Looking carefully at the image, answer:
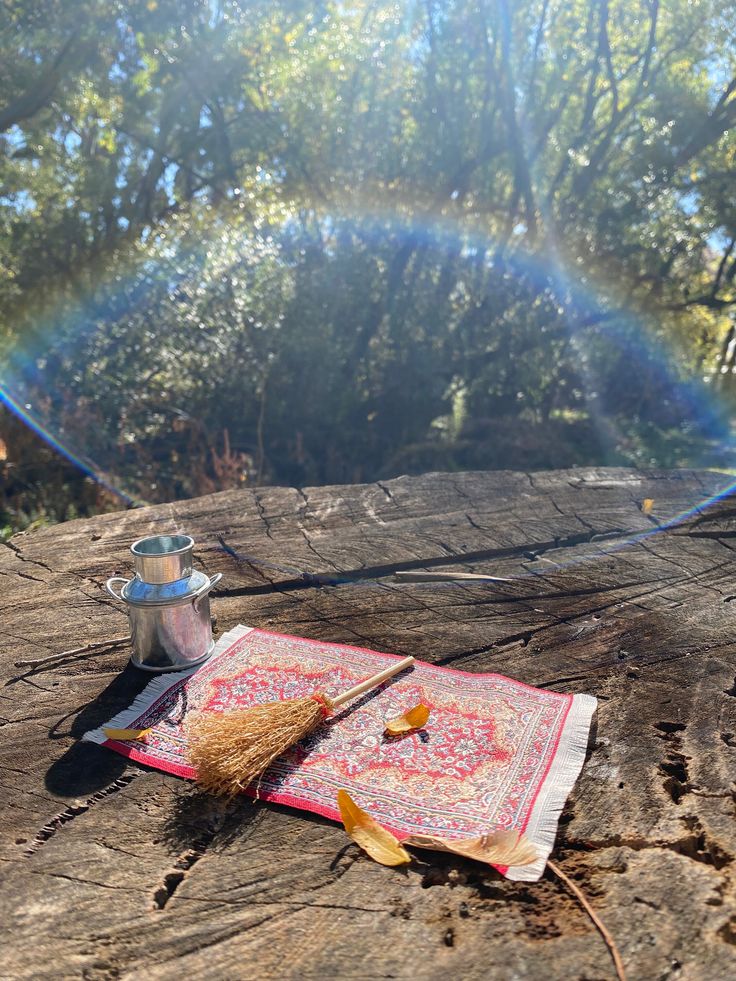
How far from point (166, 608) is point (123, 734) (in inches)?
17.2

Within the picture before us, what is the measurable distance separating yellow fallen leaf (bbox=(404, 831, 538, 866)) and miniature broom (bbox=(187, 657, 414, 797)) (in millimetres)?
450

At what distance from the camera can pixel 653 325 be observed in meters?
11.7

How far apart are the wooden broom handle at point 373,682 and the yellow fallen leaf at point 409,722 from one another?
0.14 meters

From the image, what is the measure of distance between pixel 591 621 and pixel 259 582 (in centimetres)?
135

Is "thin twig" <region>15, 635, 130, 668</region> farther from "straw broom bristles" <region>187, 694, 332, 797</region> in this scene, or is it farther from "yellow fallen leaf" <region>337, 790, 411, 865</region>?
"yellow fallen leaf" <region>337, 790, 411, 865</region>

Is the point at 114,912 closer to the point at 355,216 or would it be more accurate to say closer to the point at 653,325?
the point at 355,216

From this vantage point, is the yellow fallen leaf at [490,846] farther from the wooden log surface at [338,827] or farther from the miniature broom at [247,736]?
the miniature broom at [247,736]

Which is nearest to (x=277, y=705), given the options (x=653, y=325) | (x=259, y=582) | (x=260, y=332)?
(x=259, y=582)

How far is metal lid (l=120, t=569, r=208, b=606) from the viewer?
247 cm

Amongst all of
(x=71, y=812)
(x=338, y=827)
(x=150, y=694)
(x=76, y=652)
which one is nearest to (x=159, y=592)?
(x=150, y=694)

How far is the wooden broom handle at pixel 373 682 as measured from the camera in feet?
7.47

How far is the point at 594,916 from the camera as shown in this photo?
1.56 meters

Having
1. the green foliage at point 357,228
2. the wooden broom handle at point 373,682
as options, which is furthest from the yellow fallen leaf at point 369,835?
the green foliage at point 357,228

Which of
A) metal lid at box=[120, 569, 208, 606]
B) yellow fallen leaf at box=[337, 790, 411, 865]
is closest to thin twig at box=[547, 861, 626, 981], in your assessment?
yellow fallen leaf at box=[337, 790, 411, 865]
